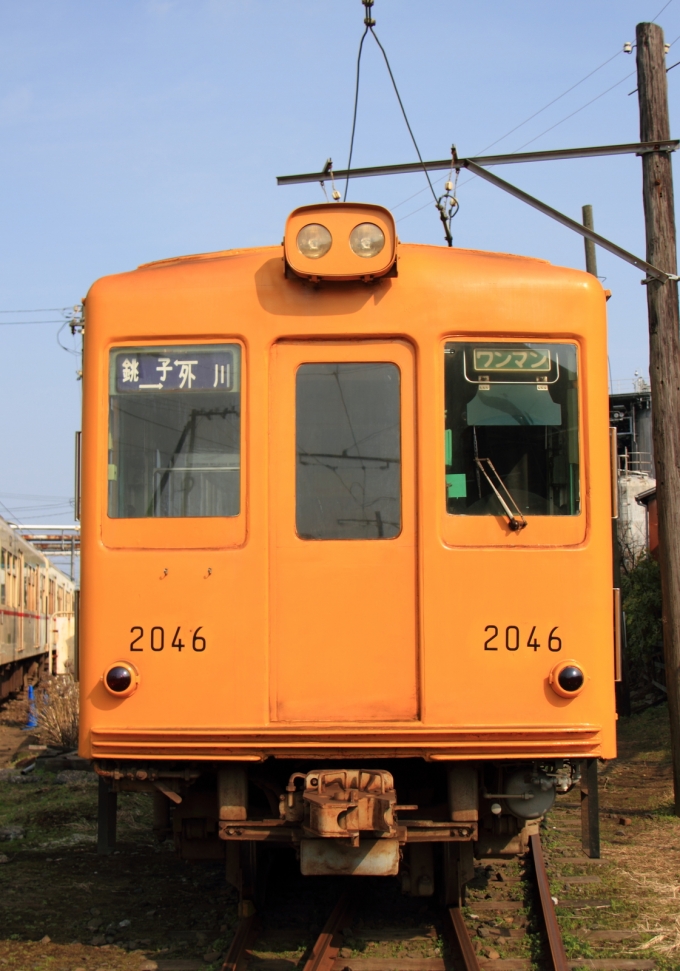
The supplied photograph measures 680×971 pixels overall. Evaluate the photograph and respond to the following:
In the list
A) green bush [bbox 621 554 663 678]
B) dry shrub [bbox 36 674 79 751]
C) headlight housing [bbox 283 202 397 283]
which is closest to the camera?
headlight housing [bbox 283 202 397 283]

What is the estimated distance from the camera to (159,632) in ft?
15.3

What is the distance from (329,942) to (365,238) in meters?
3.31

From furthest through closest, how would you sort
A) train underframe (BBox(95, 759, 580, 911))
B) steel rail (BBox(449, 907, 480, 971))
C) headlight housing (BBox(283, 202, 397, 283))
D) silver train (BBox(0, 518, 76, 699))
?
1. silver train (BBox(0, 518, 76, 699))
2. headlight housing (BBox(283, 202, 397, 283))
3. steel rail (BBox(449, 907, 480, 971))
4. train underframe (BBox(95, 759, 580, 911))

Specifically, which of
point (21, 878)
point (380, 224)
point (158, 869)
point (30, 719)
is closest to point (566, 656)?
point (380, 224)

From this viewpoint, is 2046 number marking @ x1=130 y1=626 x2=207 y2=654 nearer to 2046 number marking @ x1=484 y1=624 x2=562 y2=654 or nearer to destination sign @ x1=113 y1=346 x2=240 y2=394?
destination sign @ x1=113 y1=346 x2=240 y2=394

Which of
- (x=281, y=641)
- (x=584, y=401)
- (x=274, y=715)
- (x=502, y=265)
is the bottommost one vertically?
(x=274, y=715)

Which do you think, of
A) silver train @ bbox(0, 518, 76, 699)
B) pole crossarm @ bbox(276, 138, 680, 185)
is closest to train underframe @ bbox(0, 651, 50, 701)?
silver train @ bbox(0, 518, 76, 699)

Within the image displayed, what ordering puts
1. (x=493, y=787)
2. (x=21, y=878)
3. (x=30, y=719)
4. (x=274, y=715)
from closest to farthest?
1. (x=274, y=715)
2. (x=493, y=787)
3. (x=21, y=878)
4. (x=30, y=719)

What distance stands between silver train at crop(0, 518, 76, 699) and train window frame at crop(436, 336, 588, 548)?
973 centimetres

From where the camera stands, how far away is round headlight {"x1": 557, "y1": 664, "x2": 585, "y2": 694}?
455cm

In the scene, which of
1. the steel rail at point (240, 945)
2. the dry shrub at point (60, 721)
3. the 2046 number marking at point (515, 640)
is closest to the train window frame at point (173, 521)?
the 2046 number marking at point (515, 640)

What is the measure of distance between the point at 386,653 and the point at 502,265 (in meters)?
1.91

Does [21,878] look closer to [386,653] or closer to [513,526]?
[386,653]

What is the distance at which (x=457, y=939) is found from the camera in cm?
496
